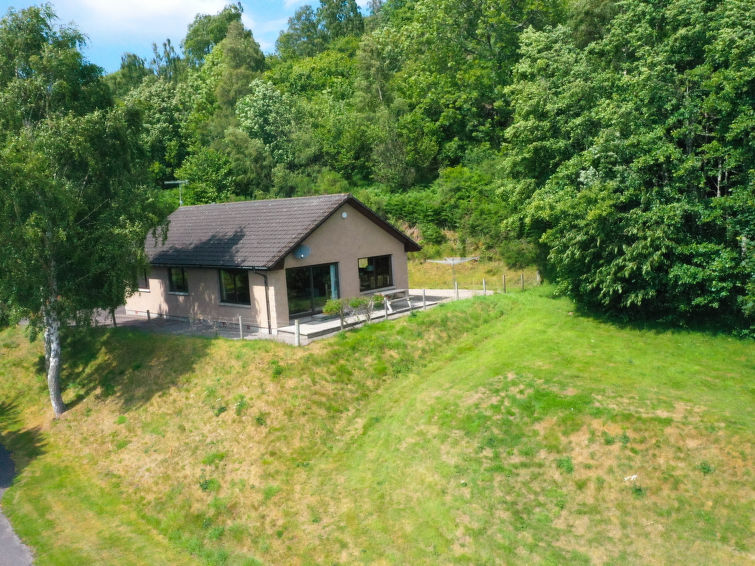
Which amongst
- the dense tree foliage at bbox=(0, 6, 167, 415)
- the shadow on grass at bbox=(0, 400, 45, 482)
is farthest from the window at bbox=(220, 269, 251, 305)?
the shadow on grass at bbox=(0, 400, 45, 482)

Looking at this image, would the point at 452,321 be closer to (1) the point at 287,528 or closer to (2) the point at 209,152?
(1) the point at 287,528

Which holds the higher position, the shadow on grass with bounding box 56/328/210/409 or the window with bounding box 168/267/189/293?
the window with bounding box 168/267/189/293

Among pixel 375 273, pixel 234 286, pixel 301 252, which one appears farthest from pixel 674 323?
pixel 234 286

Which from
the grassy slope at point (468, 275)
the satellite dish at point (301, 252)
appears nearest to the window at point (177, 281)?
the satellite dish at point (301, 252)

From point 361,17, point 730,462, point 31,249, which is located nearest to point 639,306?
point 730,462

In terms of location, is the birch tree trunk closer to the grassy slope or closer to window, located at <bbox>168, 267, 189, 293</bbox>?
window, located at <bbox>168, 267, 189, 293</bbox>

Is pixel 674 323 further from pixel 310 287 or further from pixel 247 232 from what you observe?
pixel 247 232

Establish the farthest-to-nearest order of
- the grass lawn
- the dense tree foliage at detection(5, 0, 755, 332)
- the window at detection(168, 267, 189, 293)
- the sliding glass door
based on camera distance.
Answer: the window at detection(168, 267, 189, 293), the sliding glass door, the dense tree foliage at detection(5, 0, 755, 332), the grass lawn
